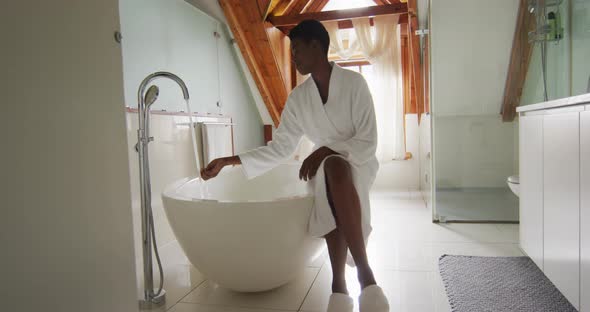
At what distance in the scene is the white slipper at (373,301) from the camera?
1384mm

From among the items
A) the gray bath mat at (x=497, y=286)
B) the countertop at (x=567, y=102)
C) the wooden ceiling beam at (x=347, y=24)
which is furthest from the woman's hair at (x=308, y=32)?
the wooden ceiling beam at (x=347, y=24)

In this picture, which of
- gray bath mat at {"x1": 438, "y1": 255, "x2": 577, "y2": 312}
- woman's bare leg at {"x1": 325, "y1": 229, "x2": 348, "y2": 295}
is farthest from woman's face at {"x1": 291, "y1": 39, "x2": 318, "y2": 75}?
gray bath mat at {"x1": 438, "y1": 255, "x2": 577, "y2": 312}

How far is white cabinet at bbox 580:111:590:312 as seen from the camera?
113 centimetres

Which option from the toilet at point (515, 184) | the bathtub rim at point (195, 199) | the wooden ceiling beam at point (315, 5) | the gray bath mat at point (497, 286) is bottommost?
the gray bath mat at point (497, 286)

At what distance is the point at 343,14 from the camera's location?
3697mm

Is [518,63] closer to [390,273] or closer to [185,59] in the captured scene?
[390,273]

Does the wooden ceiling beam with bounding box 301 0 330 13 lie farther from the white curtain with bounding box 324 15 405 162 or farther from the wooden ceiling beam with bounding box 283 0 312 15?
the white curtain with bounding box 324 15 405 162

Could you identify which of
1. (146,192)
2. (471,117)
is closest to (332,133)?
(146,192)

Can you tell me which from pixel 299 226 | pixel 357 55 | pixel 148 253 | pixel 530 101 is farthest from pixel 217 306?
pixel 357 55

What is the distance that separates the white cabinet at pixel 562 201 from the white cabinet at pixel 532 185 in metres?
0.05

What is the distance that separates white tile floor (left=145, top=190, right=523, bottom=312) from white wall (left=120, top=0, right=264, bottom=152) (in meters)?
0.97

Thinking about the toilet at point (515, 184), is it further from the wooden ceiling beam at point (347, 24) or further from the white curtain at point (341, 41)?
the white curtain at point (341, 41)

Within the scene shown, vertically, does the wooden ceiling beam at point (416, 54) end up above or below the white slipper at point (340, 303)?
above

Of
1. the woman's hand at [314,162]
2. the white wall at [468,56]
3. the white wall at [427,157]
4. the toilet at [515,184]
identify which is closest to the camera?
the woman's hand at [314,162]
